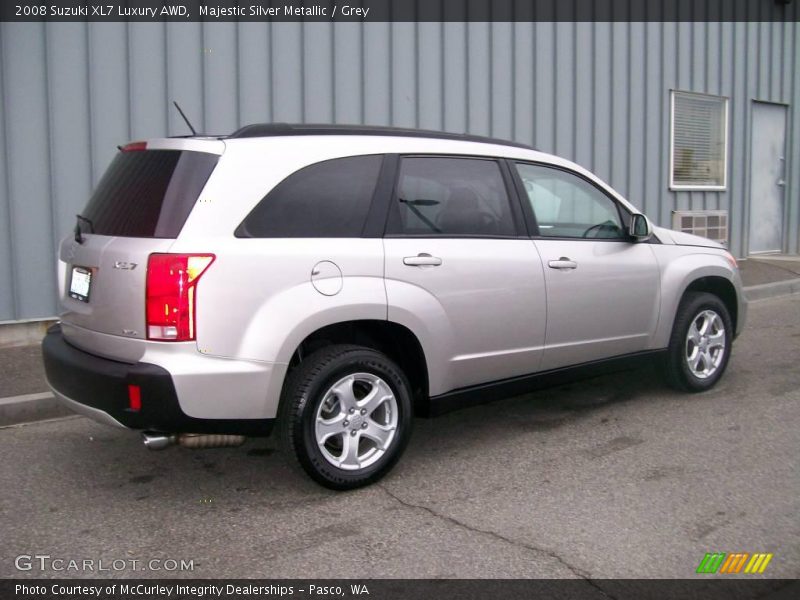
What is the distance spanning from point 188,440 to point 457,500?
132 cm

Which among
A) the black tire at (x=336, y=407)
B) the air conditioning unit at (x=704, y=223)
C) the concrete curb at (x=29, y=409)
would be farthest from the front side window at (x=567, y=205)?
the air conditioning unit at (x=704, y=223)

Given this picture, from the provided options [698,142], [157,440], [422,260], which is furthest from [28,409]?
[698,142]

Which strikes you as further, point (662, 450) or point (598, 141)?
point (598, 141)

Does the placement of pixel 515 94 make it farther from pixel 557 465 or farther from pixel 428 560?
pixel 428 560

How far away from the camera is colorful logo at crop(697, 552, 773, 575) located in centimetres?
327

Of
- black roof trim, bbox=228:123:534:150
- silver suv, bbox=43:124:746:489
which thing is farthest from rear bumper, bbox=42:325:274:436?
black roof trim, bbox=228:123:534:150

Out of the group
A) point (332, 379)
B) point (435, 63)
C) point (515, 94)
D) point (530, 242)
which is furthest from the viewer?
point (515, 94)

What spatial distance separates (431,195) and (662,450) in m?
1.95

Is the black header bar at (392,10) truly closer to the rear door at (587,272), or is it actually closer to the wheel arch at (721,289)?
the rear door at (587,272)

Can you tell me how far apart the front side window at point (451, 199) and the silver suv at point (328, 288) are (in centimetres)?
1

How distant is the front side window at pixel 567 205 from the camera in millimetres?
5039

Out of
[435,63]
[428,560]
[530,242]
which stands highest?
[435,63]

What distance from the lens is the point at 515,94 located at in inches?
399

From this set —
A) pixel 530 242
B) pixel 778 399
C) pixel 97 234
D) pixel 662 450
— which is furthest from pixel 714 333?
pixel 97 234
